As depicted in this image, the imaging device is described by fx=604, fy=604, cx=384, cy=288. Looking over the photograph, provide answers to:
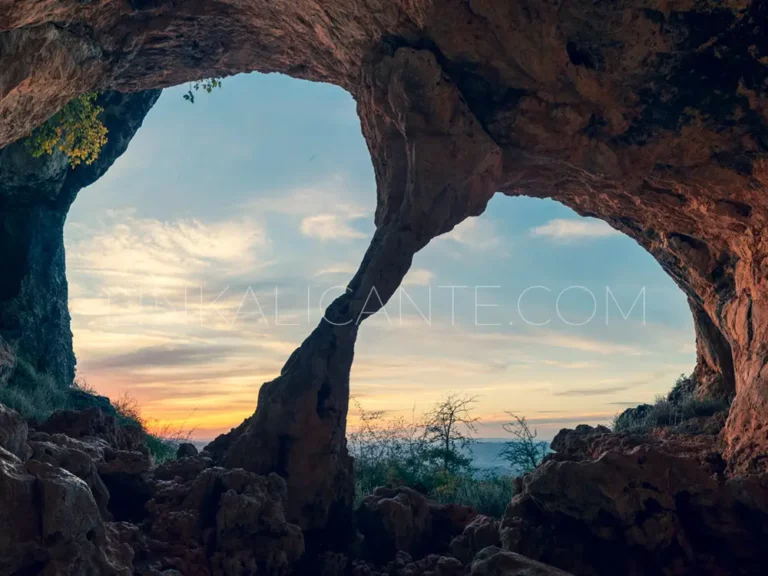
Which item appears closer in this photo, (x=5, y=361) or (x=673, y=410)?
(x=673, y=410)

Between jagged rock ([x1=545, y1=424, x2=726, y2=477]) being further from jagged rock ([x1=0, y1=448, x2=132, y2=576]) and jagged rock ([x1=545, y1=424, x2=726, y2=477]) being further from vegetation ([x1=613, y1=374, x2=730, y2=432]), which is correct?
jagged rock ([x1=0, y1=448, x2=132, y2=576])

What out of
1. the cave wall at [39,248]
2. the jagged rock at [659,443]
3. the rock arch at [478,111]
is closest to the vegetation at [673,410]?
the jagged rock at [659,443]

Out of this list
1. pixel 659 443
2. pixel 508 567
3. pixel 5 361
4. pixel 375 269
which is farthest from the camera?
pixel 5 361

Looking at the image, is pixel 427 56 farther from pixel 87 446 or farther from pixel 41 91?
pixel 87 446

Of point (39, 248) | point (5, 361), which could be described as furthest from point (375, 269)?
point (39, 248)

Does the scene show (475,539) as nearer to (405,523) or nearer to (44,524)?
(405,523)

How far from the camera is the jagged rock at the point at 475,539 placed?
6477mm

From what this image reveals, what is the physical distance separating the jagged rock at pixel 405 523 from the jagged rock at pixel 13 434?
380 centimetres

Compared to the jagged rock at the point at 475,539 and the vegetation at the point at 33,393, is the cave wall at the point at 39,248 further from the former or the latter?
the jagged rock at the point at 475,539

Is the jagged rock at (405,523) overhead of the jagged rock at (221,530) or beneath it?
beneath

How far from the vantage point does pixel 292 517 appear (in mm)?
6789

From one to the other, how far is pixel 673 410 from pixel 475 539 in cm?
507

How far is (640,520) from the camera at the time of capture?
19.2 ft

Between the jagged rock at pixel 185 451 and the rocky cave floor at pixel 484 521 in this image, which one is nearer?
the rocky cave floor at pixel 484 521
